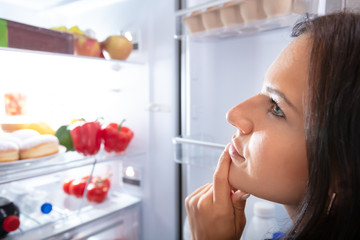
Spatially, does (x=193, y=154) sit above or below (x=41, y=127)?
below

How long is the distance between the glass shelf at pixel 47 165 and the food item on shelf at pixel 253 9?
748 millimetres

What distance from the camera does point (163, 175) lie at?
1.27m

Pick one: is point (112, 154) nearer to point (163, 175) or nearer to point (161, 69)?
point (163, 175)

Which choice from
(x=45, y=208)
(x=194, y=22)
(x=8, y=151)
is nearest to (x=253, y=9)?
(x=194, y=22)

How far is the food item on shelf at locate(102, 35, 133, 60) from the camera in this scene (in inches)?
47.2

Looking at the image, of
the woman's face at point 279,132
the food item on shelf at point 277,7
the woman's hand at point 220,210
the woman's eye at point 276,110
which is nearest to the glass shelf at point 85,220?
the woman's hand at point 220,210

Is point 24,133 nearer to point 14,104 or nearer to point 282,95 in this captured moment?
point 14,104

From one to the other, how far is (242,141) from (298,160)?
12cm

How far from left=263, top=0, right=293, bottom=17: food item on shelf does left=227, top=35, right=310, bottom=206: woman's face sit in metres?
0.27

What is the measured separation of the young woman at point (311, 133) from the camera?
45 centimetres

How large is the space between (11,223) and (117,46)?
0.76 metres

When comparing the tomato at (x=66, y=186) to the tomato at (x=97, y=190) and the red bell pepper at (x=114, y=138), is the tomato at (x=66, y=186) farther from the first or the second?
the red bell pepper at (x=114, y=138)

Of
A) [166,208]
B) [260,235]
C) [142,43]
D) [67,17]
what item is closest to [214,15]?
[142,43]

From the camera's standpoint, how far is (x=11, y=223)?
2.94 ft
